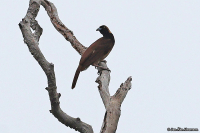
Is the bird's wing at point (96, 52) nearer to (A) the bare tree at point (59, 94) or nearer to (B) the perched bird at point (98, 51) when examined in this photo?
(B) the perched bird at point (98, 51)

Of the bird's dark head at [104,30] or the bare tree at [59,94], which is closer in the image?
the bare tree at [59,94]

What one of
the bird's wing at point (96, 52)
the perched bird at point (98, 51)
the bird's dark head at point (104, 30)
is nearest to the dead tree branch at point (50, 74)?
the perched bird at point (98, 51)

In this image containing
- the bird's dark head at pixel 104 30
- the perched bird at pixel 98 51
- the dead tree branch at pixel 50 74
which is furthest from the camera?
the bird's dark head at pixel 104 30

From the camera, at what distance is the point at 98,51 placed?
4574 millimetres

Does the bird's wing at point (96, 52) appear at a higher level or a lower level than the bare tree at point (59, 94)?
higher

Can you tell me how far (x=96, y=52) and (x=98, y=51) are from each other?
1.8 inches

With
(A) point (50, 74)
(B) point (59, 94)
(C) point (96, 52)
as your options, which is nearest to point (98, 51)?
(C) point (96, 52)

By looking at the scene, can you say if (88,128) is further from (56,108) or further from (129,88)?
(129,88)

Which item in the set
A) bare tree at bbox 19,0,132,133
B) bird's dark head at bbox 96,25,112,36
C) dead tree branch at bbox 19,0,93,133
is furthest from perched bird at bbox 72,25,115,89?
dead tree branch at bbox 19,0,93,133

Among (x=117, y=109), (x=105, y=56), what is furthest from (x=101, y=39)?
(x=117, y=109)

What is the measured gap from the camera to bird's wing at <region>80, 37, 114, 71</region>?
174 inches

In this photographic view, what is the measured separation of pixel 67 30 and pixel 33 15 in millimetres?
1308

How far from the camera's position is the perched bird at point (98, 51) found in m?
4.37

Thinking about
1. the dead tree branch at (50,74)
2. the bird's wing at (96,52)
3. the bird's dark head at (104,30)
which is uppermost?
the bird's dark head at (104,30)
